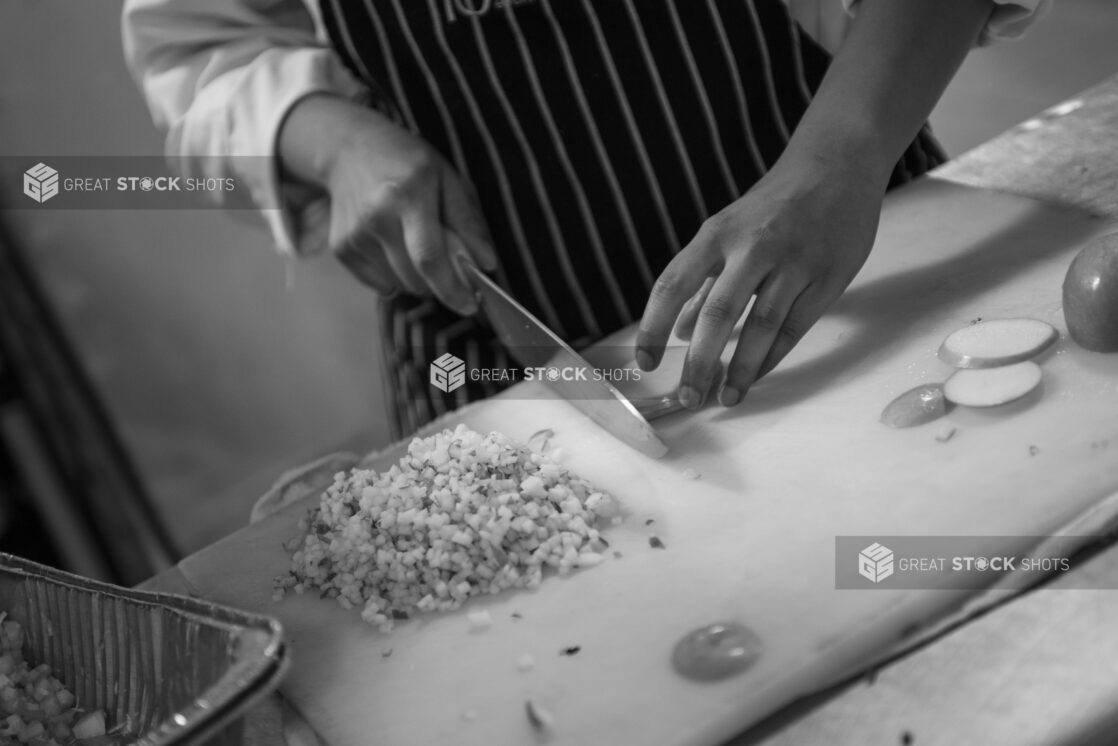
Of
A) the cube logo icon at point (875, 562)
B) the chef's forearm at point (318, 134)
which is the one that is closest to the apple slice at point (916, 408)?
the cube logo icon at point (875, 562)

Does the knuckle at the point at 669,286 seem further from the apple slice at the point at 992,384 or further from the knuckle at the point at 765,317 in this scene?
the apple slice at the point at 992,384

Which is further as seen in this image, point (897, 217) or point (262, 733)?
→ point (897, 217)

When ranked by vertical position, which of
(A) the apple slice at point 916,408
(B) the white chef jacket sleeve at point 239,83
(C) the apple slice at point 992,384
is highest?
(B) the white chef jacket sleeve at point 239,83

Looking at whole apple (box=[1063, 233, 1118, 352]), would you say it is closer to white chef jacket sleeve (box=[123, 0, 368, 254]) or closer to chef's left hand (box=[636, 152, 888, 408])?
chef's left hand (box=[636, 152, 888, 408])

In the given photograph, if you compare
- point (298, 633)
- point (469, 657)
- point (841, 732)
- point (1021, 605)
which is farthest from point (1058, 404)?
point (298, 633)

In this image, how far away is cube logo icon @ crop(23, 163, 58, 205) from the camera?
186 centimetres

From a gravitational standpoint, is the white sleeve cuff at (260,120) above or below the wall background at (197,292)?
above

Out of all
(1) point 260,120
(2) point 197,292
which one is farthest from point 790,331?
(2) point 197,292

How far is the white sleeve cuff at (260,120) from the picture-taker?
1097 millimetres

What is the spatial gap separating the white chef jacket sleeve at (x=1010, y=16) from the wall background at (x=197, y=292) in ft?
3.87

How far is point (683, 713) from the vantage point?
1.97 feet

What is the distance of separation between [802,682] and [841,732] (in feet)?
0.13

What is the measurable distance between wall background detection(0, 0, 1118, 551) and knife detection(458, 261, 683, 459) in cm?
94

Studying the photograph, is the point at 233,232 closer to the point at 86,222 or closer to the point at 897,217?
the point at 86,222
